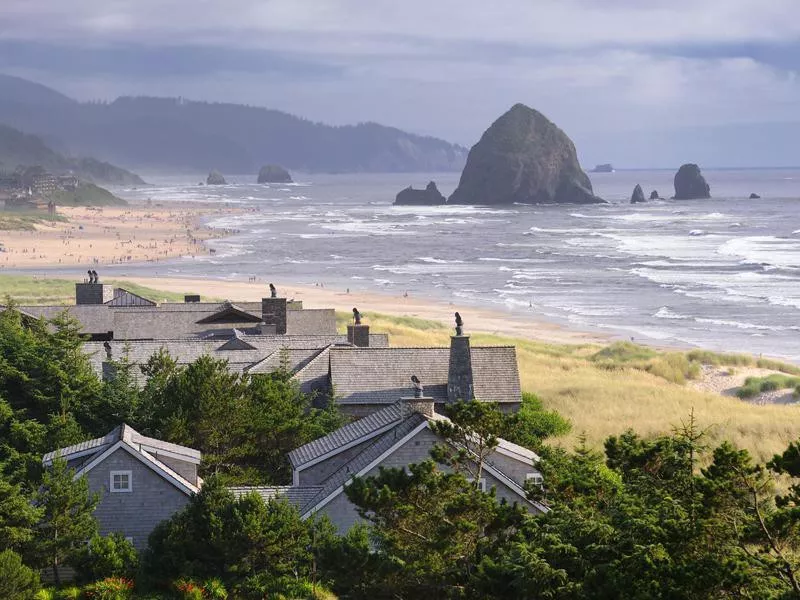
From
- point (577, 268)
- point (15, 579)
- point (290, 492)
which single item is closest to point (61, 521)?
point (15, 579)

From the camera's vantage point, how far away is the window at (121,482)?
23.8m

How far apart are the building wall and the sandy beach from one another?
8499 centimetres

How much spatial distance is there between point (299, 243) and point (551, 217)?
237 ft

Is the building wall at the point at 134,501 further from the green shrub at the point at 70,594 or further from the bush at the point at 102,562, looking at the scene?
the green shrub at the point at 70,594

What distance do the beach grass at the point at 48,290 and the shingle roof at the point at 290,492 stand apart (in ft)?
163

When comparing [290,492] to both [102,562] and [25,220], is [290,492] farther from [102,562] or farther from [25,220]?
[25,220]

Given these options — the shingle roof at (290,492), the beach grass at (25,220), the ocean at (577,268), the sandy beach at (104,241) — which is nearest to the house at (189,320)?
the shingle roof at (290,492)

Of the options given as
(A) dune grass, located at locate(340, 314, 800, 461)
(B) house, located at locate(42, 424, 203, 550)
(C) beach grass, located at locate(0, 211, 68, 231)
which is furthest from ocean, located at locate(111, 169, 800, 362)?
(B) house, located at locate(42, 424, 203, 550)

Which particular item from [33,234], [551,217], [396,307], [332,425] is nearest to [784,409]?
[332,425]

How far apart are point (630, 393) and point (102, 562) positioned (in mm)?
27376

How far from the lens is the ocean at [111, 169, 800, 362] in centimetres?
7538

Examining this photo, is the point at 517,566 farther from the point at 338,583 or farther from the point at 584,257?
the point at 584,257

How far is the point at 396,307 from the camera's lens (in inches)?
3216

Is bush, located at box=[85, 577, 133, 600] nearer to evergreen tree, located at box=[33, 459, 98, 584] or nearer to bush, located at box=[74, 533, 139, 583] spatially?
bush, located at box=[74, 533, 139, 583]
